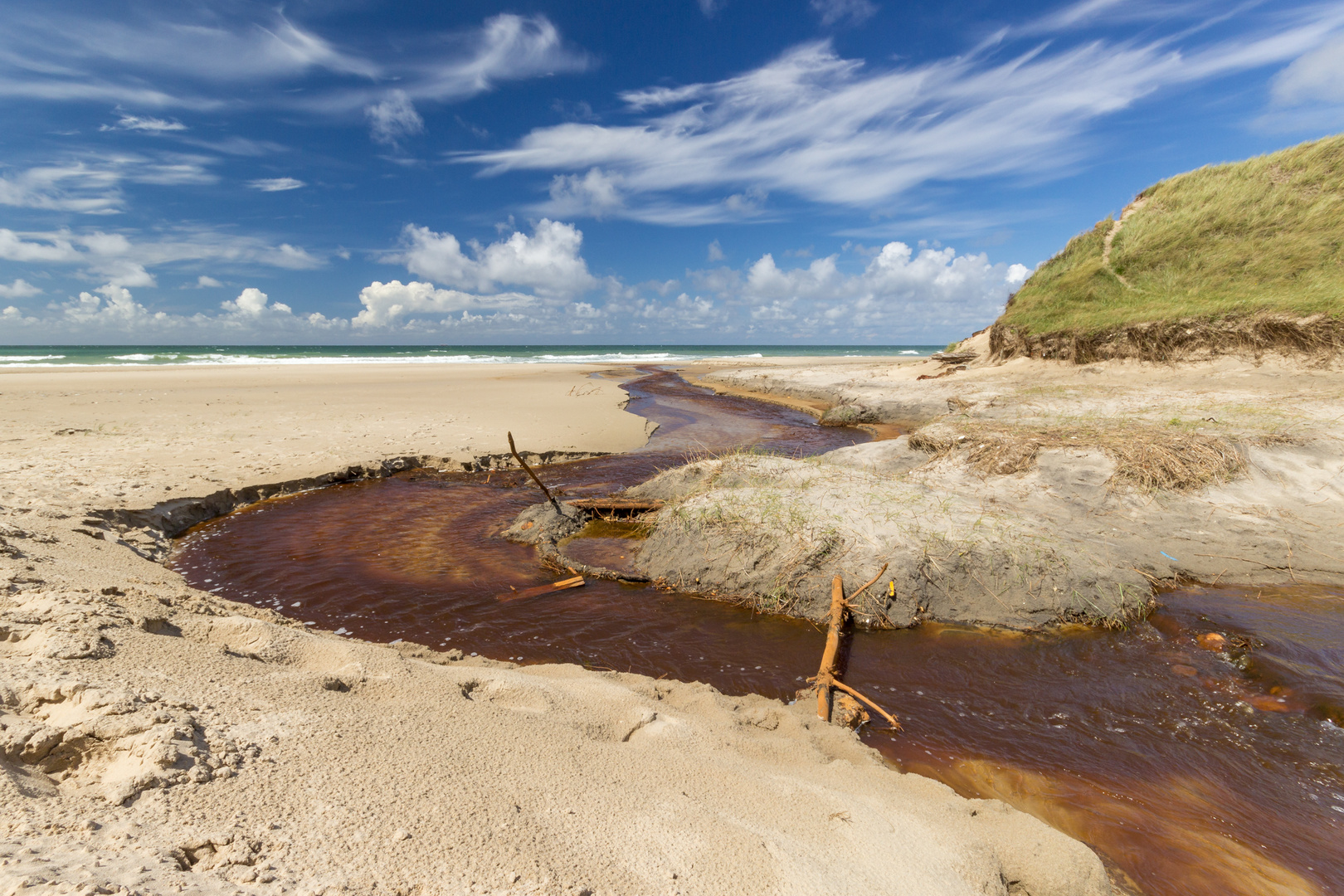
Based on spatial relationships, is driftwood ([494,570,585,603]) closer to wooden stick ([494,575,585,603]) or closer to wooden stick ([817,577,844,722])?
wooden stick ([494,575,585,603])

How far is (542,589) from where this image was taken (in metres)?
6.84

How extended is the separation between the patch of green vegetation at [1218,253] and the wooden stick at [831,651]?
50.8 ft

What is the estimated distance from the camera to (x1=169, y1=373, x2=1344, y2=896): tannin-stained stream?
11.7ft

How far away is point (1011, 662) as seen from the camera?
5297mm

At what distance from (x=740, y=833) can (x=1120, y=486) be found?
8171 millimetres

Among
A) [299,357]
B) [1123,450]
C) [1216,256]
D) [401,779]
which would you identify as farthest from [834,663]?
[299,357]

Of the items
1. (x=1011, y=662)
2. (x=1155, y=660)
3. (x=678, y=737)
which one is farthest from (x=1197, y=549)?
(x=678, y=737)

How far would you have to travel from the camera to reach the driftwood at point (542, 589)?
6.67 meters

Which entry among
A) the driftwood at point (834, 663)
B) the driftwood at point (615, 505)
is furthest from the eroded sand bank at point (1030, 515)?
the driftwood at point (615, 505)

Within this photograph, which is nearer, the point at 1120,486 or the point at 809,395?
the point at 1120,486

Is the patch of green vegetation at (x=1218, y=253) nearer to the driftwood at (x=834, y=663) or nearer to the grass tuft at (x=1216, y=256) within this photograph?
the grass tuft at (x=1216, y=256)

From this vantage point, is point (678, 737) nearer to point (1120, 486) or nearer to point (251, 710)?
point (251, 710)

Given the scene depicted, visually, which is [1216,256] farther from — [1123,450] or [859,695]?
[859,695]

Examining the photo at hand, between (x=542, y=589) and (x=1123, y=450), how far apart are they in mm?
8596
